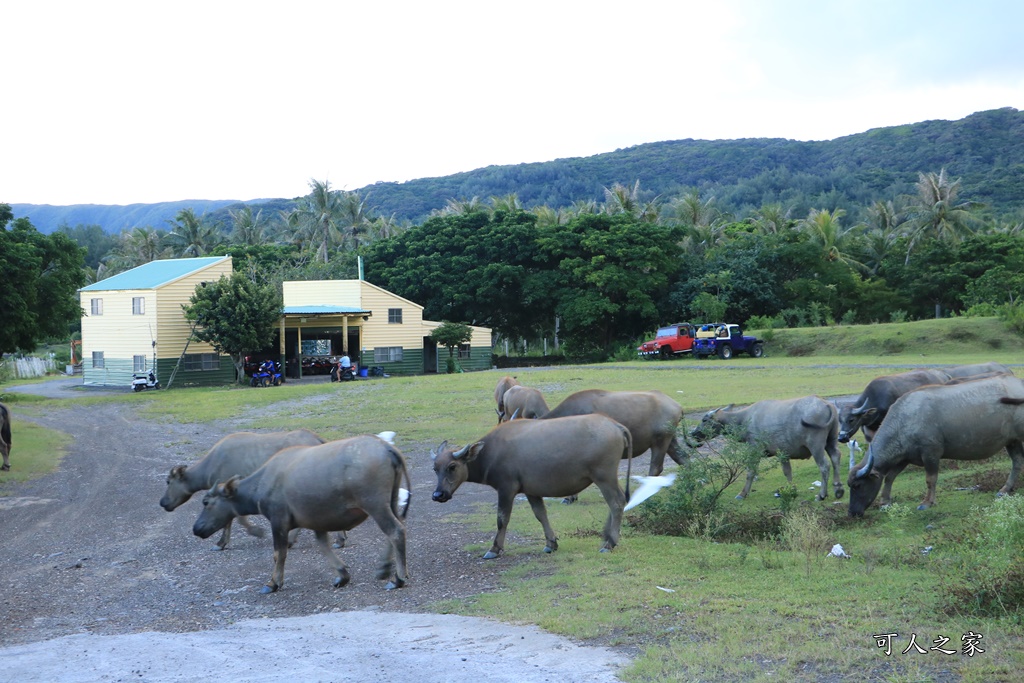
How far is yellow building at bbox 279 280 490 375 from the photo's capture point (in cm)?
5091

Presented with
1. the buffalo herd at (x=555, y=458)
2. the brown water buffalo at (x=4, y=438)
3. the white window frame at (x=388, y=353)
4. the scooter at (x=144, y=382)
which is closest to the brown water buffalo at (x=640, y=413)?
the buffalo herd at (x=555, y=458)

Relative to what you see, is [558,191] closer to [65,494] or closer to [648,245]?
[648,245]

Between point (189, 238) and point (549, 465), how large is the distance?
3149 inches

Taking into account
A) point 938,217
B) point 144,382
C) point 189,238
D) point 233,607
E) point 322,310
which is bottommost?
point 233,607

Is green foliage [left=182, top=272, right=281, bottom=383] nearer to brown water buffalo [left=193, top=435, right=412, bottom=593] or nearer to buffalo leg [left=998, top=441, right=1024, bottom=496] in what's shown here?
brown water buffalo [left=193, top=435, right=412, bottom=593]

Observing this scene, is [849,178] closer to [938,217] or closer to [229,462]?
[938,217]

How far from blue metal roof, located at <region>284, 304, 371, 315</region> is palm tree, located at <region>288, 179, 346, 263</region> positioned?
30209mm

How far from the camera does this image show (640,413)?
14219 millimetres

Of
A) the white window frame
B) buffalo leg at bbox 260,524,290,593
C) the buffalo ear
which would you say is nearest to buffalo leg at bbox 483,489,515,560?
buffalo leg at bbox 260,524,290,593

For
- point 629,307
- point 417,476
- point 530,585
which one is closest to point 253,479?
point 530,585

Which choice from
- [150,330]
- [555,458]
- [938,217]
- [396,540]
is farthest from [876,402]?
[938,217]

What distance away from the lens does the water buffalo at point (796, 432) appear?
44.6 ft

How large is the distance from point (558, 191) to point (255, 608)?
187137 mm

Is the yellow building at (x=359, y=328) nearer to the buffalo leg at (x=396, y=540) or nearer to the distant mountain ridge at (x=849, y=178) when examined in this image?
the buffalo leg at (x=396, y=540)
